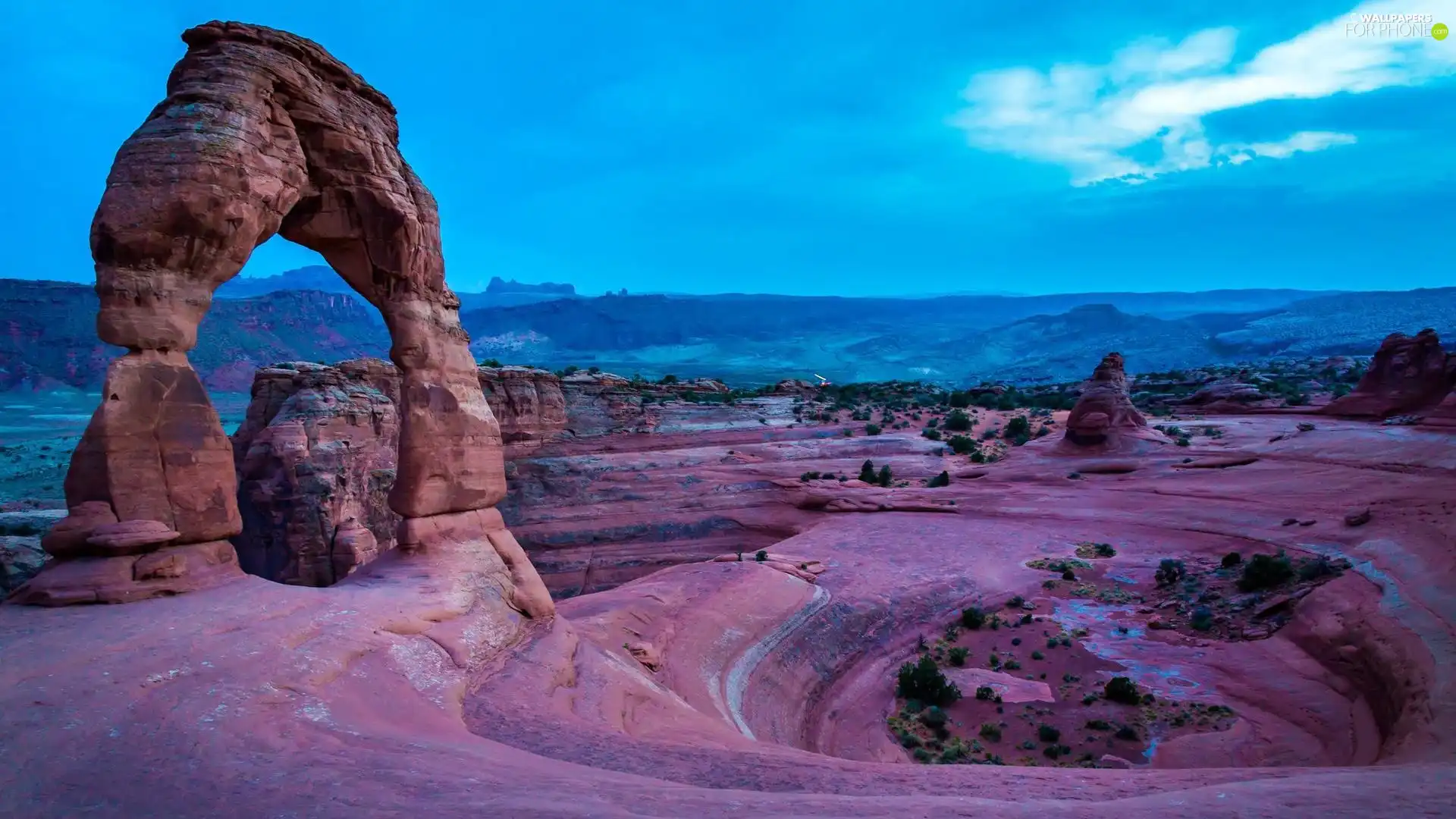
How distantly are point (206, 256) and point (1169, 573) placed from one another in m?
19.2

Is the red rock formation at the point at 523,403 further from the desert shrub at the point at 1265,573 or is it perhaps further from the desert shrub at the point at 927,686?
the desert shrub at the point at 1265,573

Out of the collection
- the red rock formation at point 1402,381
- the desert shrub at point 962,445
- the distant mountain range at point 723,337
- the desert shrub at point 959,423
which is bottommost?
the desert shrub at point 962,445

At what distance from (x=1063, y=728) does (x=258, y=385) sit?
76.1ft

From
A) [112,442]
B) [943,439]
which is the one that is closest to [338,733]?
[112,442]

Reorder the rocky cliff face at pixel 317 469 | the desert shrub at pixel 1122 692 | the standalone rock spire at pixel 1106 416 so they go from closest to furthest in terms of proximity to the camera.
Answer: the desert shrub at pixel 1122 692 < the rocky cliff face at pixel 317 469 < the standalone rock spire at pixel 1106 416

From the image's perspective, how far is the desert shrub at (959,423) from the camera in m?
38.5

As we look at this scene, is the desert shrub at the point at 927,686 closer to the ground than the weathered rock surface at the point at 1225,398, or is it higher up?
closer to the ground

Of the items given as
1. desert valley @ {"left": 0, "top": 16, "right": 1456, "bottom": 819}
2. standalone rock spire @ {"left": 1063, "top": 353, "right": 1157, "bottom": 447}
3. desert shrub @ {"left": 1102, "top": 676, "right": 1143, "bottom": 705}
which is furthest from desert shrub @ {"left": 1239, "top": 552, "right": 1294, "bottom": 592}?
standalone rock spire @ {"left": 1063, "top": 353, "right": 1157, "bottom": 447}

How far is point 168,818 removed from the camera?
3711 mm

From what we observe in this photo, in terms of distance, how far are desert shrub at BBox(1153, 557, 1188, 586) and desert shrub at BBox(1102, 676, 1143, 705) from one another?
19.1ft

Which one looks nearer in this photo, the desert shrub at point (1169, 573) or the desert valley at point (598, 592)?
the desert valley at point (598, 592)

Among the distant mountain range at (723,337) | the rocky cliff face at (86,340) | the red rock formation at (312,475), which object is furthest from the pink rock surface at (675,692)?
the distant mountain range at (723,337)

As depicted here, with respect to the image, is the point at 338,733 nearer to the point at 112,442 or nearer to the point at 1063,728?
the point at 112,442

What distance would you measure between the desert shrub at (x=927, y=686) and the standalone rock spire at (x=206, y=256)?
8.03 m
